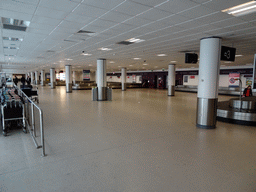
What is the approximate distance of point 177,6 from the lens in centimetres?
422

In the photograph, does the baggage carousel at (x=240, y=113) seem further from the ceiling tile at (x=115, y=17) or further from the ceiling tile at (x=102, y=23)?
the ceiling tile at (x=102, y=23)

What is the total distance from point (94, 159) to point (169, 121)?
455cm

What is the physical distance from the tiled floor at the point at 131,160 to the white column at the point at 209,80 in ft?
1.94

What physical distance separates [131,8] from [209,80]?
4.09 m

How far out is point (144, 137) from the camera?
5570 mm

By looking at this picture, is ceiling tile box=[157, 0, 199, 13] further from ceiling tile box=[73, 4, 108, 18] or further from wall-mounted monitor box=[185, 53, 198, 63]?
wall-mounted monitor box=[185, 53, 198, 63]

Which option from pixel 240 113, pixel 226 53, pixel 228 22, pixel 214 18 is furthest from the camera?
pixel 240 113

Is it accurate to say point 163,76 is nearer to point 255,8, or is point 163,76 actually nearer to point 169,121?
point 169,121

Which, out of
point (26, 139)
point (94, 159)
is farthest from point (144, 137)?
point (26, 139)

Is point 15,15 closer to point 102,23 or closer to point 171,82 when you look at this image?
point 102,23

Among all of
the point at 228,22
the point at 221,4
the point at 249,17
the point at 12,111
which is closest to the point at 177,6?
the point at 221,4

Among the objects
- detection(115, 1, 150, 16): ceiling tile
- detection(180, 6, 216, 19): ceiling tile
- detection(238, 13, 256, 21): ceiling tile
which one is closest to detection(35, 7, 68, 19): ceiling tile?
detection(115, 1, 150, 16): ceiling tile

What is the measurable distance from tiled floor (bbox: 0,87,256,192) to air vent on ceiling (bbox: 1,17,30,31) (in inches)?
143

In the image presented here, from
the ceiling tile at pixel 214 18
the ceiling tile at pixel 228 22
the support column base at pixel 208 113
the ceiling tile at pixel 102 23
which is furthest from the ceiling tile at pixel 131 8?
the support column base at pixel 208 113
